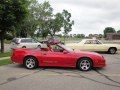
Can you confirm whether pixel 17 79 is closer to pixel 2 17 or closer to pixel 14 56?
pixel 14 56

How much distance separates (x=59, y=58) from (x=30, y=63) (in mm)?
1496

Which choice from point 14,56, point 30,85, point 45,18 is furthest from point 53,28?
point 30,85

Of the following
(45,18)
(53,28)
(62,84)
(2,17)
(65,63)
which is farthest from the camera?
(53,28)

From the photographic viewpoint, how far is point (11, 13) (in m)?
17.8

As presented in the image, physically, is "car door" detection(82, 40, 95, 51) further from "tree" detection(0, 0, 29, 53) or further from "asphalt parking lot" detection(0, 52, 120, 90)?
"asphalt parking lot" detection(0, 52, 120, 90)

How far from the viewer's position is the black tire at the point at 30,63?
11.0 m

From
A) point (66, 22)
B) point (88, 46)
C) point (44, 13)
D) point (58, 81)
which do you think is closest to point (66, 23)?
point (66, 22)

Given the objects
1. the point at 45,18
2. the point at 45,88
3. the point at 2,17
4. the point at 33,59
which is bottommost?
the point at 45,88

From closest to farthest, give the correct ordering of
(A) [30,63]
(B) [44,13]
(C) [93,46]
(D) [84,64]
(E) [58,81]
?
(E) [58,81] < (D) [84,64] < (A) [30,63] < (C) [93,46] < (B) [44,13]

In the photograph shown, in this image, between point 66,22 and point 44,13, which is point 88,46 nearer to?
point 44,13

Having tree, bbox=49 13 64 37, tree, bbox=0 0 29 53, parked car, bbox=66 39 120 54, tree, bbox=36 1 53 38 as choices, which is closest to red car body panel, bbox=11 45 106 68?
tree, bbox=0 0 29 53

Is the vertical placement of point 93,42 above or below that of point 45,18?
below

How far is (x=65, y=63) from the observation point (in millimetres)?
10883

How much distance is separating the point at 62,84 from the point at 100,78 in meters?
1.91
